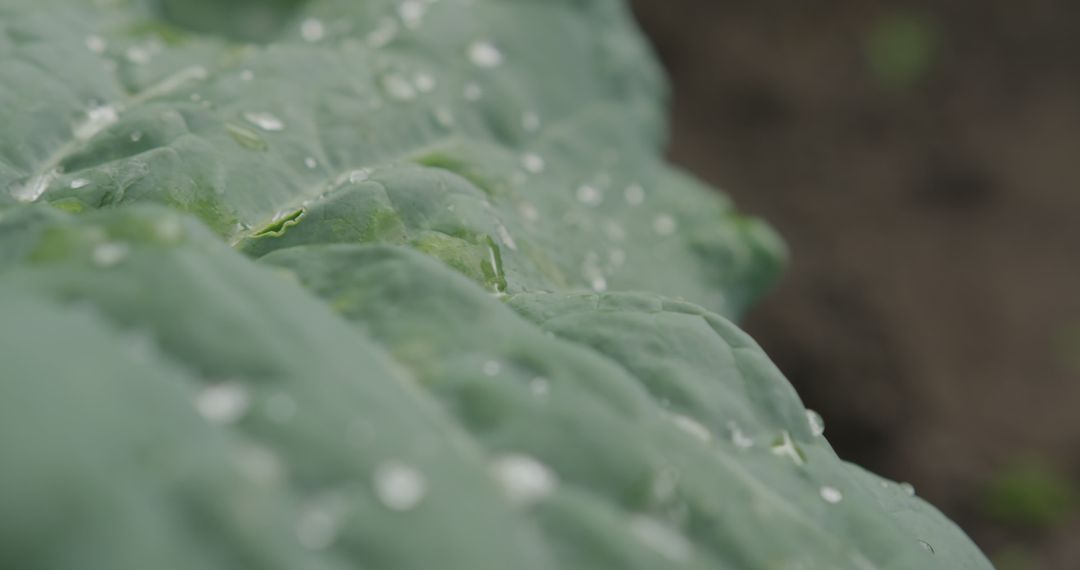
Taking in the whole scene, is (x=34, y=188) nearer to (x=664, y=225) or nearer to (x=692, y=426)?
(x=692, y=426)

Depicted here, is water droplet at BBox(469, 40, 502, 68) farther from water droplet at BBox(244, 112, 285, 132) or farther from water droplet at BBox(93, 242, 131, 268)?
water droplet at BBox(93, 242, 131, 268)

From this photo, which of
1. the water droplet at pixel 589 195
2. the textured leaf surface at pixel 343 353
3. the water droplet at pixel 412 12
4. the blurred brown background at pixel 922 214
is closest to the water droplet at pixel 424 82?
the textured leaf surface at pixel 343 353

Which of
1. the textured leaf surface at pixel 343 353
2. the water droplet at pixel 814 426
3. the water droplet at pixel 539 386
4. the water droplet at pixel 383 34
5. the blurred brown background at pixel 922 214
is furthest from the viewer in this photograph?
the blurred brown background at pixel 922 214

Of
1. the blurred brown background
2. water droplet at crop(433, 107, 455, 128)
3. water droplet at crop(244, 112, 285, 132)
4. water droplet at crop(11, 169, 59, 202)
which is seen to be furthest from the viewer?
the blurred brown background

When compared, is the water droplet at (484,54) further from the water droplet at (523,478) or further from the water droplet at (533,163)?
the water droplet at (523,478)

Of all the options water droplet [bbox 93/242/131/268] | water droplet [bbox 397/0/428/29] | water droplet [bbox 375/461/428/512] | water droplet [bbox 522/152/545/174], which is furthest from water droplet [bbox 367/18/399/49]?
water droplet [bbox 375/461/428/512]

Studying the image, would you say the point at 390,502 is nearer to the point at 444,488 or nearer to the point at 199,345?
the point at 444,488
